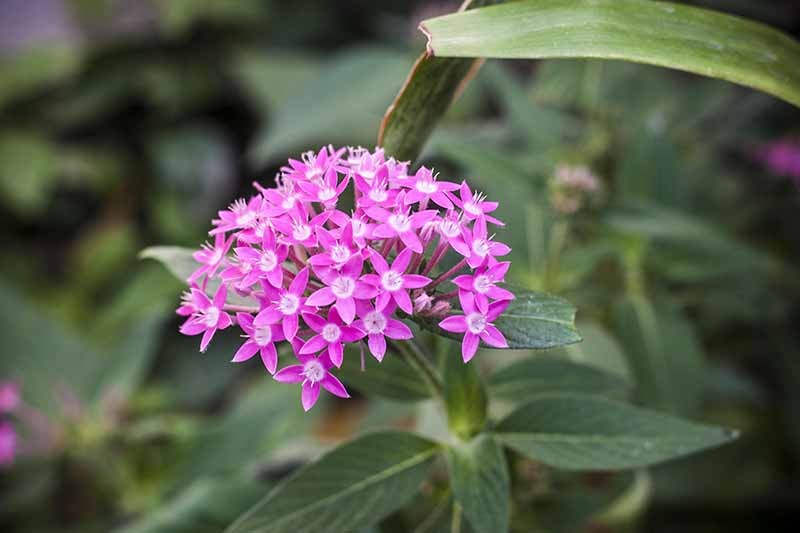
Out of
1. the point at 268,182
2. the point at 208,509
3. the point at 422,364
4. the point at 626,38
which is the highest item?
the point at 626,38

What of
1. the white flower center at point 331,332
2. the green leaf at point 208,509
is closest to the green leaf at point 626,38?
the white flower center at point 331,332

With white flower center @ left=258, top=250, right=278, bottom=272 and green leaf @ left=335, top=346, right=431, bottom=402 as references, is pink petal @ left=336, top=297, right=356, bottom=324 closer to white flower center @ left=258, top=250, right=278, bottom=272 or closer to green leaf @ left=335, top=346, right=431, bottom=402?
white flower center @ left=258, top=250, right=278, bottom=272

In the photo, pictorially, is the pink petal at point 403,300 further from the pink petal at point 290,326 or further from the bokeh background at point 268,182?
the bokeh background at point 268,182

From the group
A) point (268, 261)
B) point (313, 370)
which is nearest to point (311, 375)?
point (313, 370)

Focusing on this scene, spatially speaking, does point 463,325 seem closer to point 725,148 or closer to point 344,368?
point 344,368

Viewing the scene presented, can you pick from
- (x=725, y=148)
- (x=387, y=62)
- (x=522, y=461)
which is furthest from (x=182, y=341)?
(x=725, y=148)

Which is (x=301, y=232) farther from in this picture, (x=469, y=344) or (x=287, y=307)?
(x=469, y=344)

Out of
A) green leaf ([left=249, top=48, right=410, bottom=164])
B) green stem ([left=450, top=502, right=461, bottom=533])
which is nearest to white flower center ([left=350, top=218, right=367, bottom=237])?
green stem ([left=450, top=502, right=461, bottom=533])
